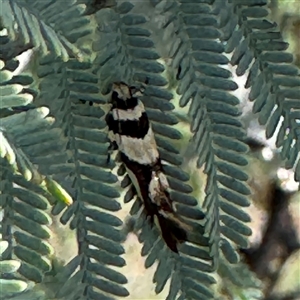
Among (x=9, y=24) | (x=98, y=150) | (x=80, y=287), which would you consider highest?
(x=9, y=24)

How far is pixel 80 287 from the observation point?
499 millimetres

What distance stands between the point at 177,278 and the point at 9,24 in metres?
0.27

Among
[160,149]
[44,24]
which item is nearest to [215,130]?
[160,149]

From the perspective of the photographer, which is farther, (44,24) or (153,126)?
(153,126)

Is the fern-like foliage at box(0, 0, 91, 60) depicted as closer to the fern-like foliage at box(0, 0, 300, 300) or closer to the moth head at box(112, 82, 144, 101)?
the fern-like foliage at box(0, 0, 300, 300)

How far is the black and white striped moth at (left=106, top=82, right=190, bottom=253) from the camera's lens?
0.54m

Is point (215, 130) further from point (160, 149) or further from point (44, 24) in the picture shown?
point (44, 24)

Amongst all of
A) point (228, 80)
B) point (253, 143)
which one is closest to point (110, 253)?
point (228, 80)

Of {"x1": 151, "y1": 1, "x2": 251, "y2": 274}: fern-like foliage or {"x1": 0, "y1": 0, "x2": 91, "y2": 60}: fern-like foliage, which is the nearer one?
{"x1": 0, "y1": 0, "x2": 91, "y2": 60}: fern-like foliage

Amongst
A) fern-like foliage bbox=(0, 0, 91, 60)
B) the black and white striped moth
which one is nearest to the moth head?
the black and white striped moth

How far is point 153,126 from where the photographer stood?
57 centimetres

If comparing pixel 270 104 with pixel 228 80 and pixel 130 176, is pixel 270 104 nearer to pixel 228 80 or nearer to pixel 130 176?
pixel 228 80

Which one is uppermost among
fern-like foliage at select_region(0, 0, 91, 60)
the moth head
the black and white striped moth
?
fern-like foliage at select_region(0, 0, 91, 60)

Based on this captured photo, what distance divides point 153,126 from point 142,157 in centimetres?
4
